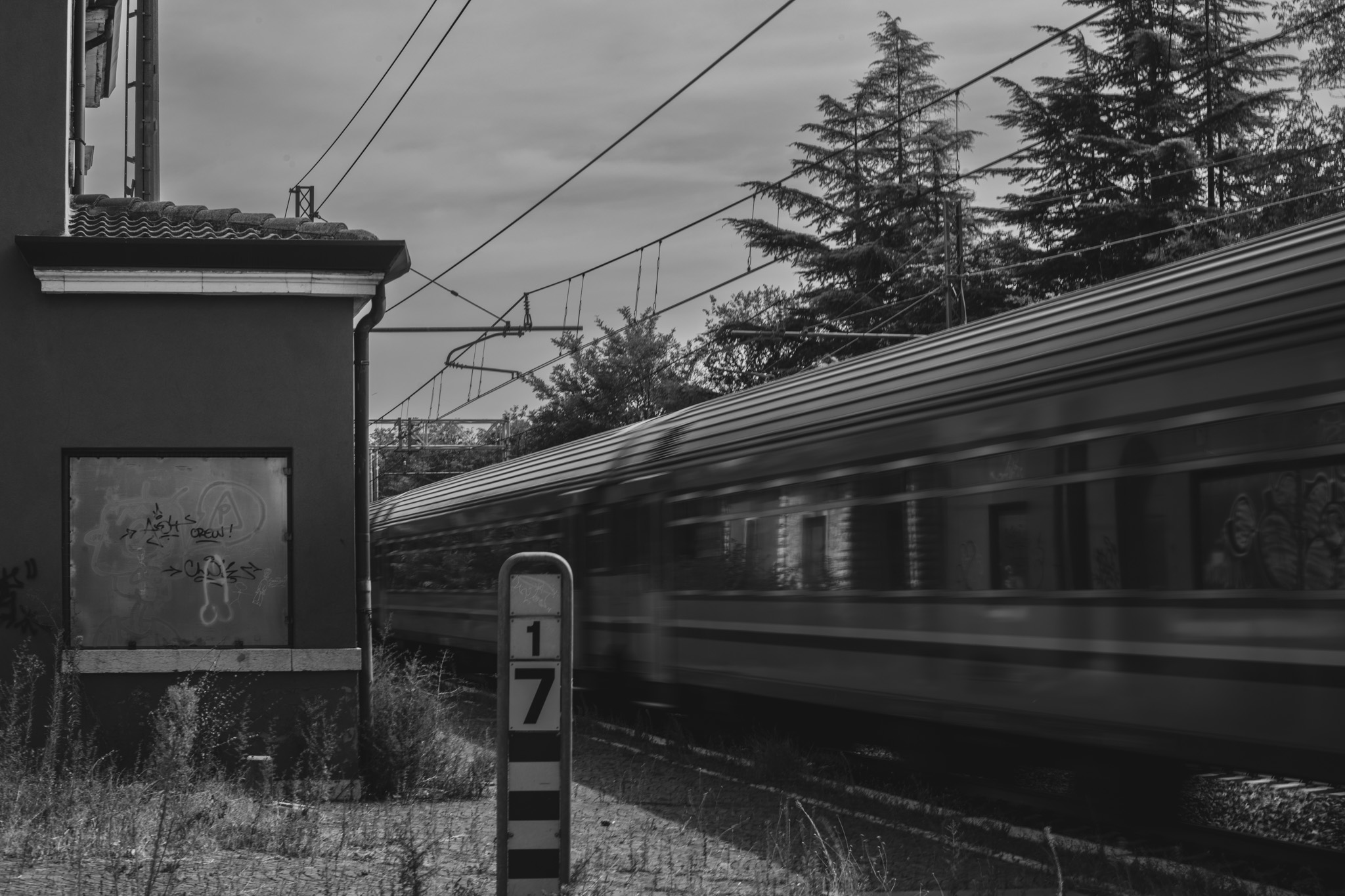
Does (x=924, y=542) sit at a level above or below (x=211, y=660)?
above

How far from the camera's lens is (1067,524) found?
7.95 meters

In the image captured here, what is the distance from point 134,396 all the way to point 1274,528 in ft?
23.1

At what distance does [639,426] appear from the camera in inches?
606

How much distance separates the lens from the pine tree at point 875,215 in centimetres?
3884

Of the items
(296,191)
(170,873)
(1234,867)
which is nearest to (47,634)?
(170,873)

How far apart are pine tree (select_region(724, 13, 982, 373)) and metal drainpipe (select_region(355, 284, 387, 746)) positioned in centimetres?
2653

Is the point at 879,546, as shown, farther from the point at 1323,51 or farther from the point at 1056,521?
the point at 1323,51

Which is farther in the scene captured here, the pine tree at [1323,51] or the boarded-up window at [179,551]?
the pine tree at [1323,51]

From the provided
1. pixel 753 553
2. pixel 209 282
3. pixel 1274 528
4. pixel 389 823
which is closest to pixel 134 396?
pixel 209 282

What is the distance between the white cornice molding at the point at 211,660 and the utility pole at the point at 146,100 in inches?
439

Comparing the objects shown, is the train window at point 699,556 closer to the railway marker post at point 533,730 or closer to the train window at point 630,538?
the train window at point 630,538

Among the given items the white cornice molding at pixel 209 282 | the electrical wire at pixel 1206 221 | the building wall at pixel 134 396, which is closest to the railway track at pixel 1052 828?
the building wall at pixel 134 396

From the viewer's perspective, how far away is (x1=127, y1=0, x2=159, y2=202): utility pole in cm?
1983

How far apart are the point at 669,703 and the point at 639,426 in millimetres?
2993
